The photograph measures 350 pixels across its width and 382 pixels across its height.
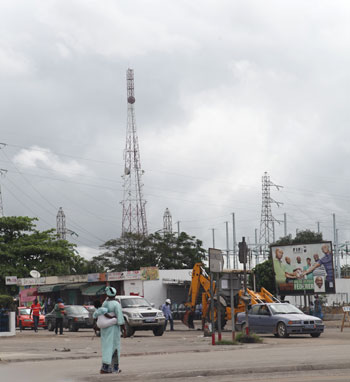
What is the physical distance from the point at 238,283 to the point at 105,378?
1283cm

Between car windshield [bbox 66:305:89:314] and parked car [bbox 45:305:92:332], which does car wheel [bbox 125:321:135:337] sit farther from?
car windshield [bbox 66:305:89:314]

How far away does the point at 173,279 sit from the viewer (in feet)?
207

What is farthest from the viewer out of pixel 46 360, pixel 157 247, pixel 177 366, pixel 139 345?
pixel 157 247

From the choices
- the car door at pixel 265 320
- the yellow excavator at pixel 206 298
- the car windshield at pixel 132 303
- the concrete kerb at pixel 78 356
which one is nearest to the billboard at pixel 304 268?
the yellow excavator at pixel 206 298

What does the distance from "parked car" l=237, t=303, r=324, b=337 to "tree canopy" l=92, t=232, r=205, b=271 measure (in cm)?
6008

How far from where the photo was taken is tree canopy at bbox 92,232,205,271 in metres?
91.5

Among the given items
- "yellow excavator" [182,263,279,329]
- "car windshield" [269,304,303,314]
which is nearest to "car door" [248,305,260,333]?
"car windshield" [269,304,303,314]

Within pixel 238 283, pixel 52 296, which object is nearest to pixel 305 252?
pixel 52 296

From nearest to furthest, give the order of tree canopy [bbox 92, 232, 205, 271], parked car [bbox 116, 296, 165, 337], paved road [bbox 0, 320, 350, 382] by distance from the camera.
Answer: paved road [bbox 0, 320, 350, 382] → parked car [bbox 116, 296, 165, 337] → tree canopy [bbox 92, 232, 205, 271]

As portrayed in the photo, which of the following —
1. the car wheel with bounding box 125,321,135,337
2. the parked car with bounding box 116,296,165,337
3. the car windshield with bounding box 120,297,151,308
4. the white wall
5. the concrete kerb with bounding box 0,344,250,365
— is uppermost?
the white wall

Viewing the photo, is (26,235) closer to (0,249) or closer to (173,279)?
(0,249)

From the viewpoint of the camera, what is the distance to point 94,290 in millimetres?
61719

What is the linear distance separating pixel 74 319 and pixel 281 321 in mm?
13449

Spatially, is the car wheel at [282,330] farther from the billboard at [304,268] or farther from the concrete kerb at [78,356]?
the billboard at [304,268]
